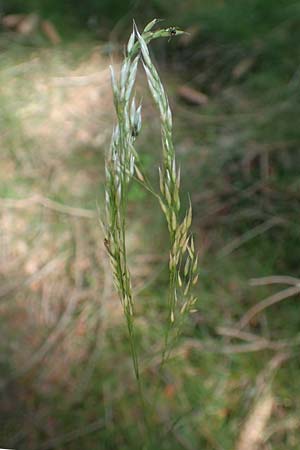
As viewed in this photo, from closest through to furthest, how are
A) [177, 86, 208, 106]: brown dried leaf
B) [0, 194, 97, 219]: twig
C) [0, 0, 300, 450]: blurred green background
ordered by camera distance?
1. [0, 0, 300, 450]: blurred green background
2. [0, 194, 97, 219]: twig
3. [177, 86, 208, 106]: brown dried leaf

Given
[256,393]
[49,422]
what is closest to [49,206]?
[49,422]

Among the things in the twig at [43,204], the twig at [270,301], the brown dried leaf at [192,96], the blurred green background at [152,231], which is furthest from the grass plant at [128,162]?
the brown dried leaf at [192,96]

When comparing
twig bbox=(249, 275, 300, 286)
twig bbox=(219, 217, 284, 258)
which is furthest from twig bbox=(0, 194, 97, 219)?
twig bbox=(249, 275, 300, 286)

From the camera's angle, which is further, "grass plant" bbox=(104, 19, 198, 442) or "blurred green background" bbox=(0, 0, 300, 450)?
"blurred green background" bbox=(0, 0, 300, 450)

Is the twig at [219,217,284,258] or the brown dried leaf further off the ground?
the brown dried leaf

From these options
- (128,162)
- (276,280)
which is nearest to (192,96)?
(276,280)

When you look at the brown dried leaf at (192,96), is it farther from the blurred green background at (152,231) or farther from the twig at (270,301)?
the twig at (270,301)

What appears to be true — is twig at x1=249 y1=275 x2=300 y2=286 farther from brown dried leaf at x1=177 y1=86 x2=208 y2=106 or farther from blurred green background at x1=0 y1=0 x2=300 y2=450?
brown dried leaf at x1=177 y1=86 x2=208 y2=106

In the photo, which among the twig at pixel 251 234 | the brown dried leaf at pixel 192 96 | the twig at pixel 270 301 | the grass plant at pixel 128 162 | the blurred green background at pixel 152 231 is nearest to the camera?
the grass plant at pixel 128 162

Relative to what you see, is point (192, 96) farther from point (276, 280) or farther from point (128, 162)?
point (128, 162)
